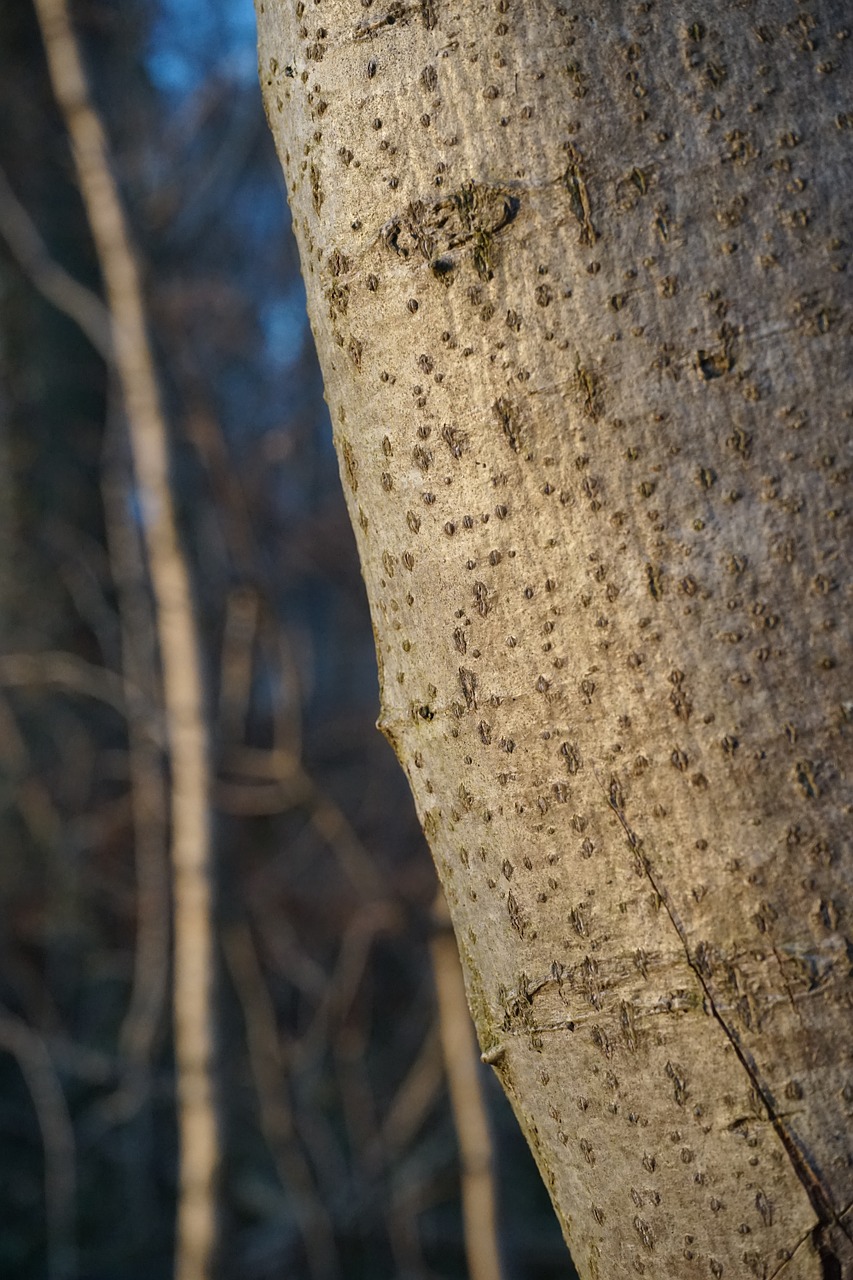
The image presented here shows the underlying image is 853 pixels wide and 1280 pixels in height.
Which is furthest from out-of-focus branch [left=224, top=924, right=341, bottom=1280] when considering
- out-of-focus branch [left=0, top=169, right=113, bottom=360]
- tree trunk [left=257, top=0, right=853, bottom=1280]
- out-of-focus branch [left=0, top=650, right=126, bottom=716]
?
tree trunk [left=257, top=0, right=853, bottom=1280]

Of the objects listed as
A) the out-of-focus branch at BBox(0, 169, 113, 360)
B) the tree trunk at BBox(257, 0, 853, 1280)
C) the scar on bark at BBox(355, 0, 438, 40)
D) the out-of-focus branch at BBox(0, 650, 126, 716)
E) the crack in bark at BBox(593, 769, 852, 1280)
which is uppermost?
the out-of-focus branch at BBox(0, 169, 113, 360)

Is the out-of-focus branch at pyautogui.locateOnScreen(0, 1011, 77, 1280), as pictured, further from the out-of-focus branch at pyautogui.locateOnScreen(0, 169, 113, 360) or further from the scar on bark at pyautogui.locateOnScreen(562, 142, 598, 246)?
the scar on bark at pyautogui.locateOnScreen(562, 142, 598, 246)

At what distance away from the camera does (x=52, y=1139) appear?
4.00m

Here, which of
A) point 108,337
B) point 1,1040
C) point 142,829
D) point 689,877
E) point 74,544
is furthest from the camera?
point 74,544

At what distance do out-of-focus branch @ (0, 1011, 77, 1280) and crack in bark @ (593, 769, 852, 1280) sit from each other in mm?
3927

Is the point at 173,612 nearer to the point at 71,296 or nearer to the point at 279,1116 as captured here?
the point at 71,296

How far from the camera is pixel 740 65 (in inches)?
20.5

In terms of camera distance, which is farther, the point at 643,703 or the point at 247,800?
the point at 247,800

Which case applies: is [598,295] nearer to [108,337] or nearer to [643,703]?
[643,703]

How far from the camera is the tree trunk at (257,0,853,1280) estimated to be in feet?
1.63

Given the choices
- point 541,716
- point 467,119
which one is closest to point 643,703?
point 541,716

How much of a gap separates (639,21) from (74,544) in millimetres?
4802

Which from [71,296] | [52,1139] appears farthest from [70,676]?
[52,1139]

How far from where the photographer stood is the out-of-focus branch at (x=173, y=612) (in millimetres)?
2471
